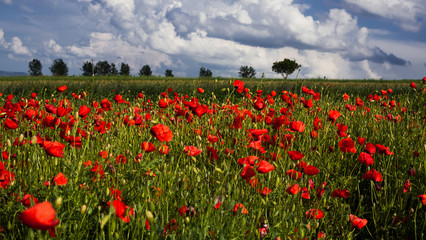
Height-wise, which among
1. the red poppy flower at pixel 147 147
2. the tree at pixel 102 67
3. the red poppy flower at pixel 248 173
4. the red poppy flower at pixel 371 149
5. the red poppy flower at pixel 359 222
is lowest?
the red poppy flower at pixel 359 222

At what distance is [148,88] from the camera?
9469mm

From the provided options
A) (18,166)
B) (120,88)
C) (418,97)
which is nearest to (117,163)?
(18,166)

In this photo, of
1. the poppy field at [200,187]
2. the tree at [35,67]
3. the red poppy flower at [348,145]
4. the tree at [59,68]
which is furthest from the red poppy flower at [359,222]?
the tree at [35,67]

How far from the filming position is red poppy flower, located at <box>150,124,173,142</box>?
1.80 m

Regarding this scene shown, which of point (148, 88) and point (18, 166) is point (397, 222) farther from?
point (148, 88)

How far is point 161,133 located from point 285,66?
76.5 meters

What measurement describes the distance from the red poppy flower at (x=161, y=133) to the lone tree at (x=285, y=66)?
75508 mm

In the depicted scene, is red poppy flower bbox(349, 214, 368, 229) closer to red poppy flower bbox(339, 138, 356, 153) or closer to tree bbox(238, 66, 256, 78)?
red poppy flower bbox(339, 138, 356, 153)

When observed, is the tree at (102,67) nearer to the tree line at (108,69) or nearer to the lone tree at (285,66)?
the tree line at (108,69)

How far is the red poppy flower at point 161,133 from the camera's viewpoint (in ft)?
5.92

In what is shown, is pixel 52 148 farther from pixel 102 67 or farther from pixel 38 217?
pixel 102 67

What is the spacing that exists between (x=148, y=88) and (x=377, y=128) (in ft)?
21.8

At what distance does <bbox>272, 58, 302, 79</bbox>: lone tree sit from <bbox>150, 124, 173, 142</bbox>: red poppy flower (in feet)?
248

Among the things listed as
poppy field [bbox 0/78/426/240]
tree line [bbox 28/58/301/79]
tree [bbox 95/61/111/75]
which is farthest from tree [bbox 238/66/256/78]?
poppy field [bbox 0/78/426/240]
